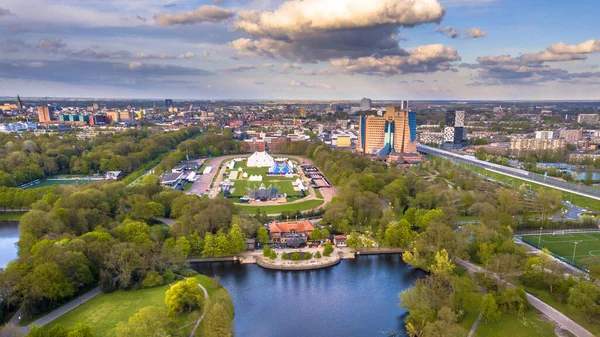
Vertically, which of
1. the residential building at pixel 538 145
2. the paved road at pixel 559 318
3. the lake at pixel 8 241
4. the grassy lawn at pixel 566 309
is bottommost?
the lake at pixel 8 241

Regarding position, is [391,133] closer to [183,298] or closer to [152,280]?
[152,280]

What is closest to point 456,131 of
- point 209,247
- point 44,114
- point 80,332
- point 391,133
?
point 391,133

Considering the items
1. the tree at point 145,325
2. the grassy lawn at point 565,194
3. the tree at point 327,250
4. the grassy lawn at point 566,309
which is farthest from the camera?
the grassy lawn at point 565,194

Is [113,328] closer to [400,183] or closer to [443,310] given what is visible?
[443,310]

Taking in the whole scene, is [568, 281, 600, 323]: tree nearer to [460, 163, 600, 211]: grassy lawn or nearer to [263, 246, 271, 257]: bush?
[263, 246, 271, 257]: bush

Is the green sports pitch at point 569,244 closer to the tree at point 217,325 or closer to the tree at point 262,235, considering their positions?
the tree at point 262,235

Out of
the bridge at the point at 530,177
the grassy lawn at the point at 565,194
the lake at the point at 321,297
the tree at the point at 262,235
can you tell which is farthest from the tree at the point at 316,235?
the bridge at the point at 530,177
